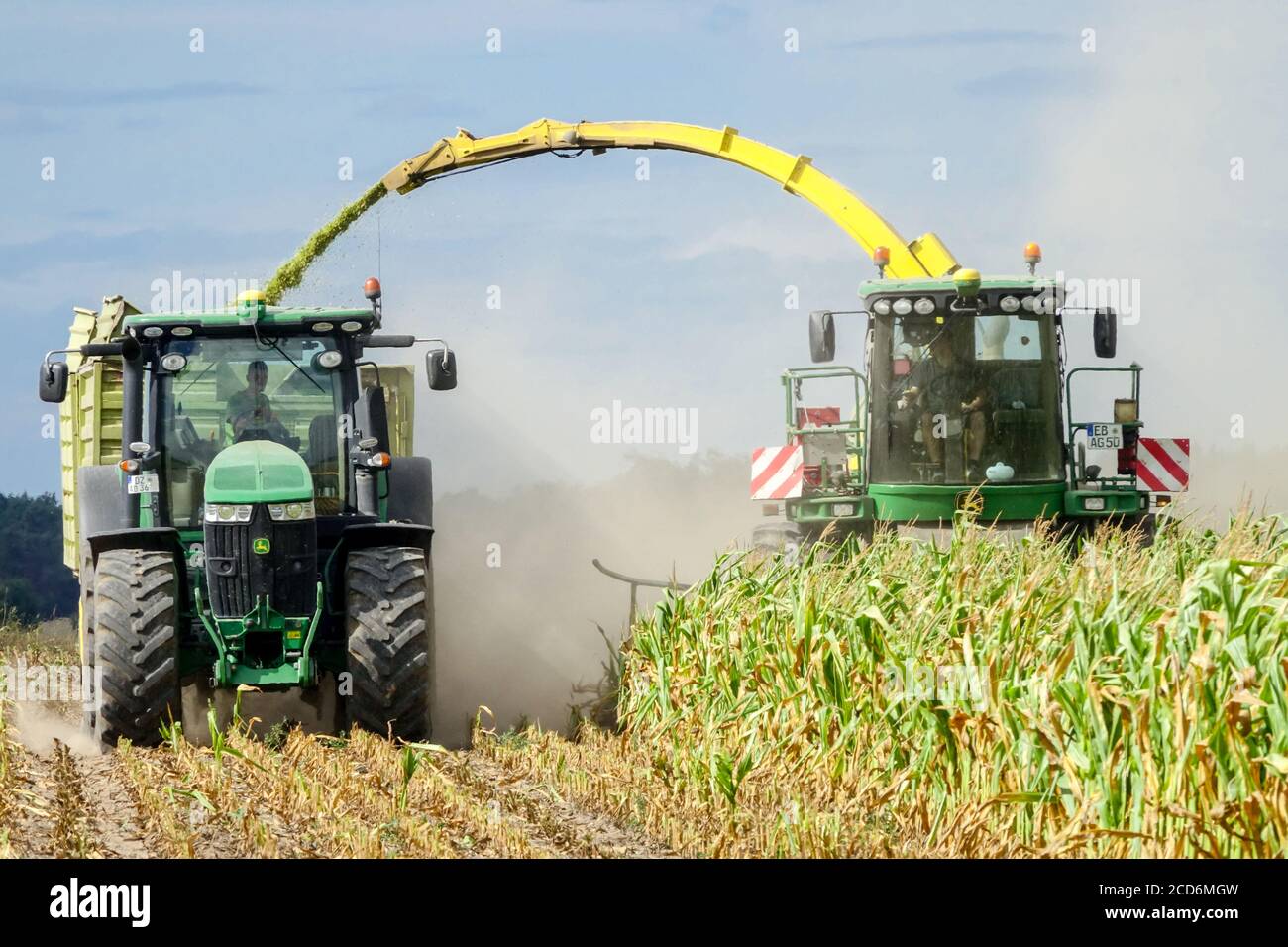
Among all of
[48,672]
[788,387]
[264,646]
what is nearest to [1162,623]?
[264,646]

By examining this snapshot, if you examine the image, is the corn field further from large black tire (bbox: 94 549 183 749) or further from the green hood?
the green hood

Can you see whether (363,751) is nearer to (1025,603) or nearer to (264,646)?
(264,646)

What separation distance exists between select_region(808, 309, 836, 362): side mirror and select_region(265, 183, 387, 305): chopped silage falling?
525 centimetres

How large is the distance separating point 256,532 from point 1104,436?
21.4 ft

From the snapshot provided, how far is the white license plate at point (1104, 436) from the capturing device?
12758 mm

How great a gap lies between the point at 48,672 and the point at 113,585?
545cm

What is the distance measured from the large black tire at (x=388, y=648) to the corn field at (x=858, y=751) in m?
0.22

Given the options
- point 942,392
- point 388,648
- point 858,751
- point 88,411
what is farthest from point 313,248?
point 858,751

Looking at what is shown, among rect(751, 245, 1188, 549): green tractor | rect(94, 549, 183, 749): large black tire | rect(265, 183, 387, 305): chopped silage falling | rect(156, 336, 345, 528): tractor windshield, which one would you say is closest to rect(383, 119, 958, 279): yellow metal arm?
rect(265, 183, 387, 305): chopped silage falling

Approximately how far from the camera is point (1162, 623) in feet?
19.3

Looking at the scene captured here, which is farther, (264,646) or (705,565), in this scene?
(705,565)

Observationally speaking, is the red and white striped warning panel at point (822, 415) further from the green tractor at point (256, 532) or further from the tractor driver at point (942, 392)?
the green tractor at point (256, 532)

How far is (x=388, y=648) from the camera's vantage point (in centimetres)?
939
